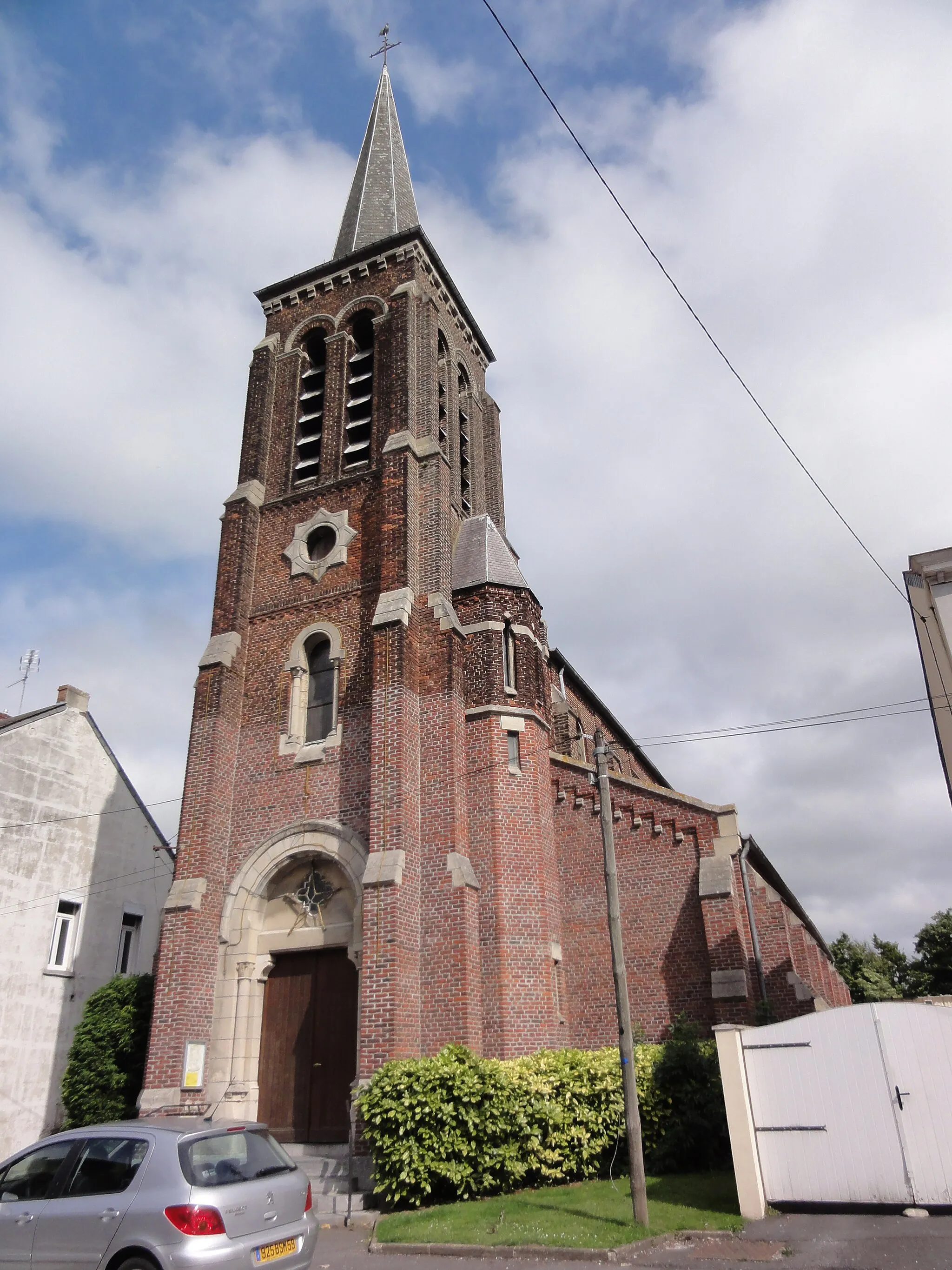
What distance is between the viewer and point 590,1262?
9000mm

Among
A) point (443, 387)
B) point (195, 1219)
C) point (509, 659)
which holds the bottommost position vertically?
point (195, 1219)

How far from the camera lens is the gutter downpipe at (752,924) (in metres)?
16.5

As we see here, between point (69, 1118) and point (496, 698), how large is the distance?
1120cm

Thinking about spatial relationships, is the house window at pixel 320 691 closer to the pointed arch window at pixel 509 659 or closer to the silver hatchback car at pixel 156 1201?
the pointed arch window at pixel 509 659

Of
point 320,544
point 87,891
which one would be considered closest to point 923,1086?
point 320,544

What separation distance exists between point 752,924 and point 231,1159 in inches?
468

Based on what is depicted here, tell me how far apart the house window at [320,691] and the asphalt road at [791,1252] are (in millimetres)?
9995

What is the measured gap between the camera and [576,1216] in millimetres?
10375

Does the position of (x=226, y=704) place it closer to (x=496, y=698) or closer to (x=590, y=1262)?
(x=496, y=698)

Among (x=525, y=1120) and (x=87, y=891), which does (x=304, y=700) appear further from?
(x=525, y=1120)

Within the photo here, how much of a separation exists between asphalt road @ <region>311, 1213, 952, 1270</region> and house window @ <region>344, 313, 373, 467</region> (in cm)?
1614

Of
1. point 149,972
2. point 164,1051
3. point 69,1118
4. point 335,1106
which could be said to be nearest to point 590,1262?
point 335,1106

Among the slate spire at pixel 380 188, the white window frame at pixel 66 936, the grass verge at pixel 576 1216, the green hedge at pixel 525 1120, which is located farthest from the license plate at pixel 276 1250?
the slate spire at pixel 380 188

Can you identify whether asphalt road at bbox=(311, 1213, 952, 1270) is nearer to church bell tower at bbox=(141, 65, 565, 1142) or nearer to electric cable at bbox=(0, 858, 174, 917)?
church bell tower at bbox=(141, 65, 565, 1142)
